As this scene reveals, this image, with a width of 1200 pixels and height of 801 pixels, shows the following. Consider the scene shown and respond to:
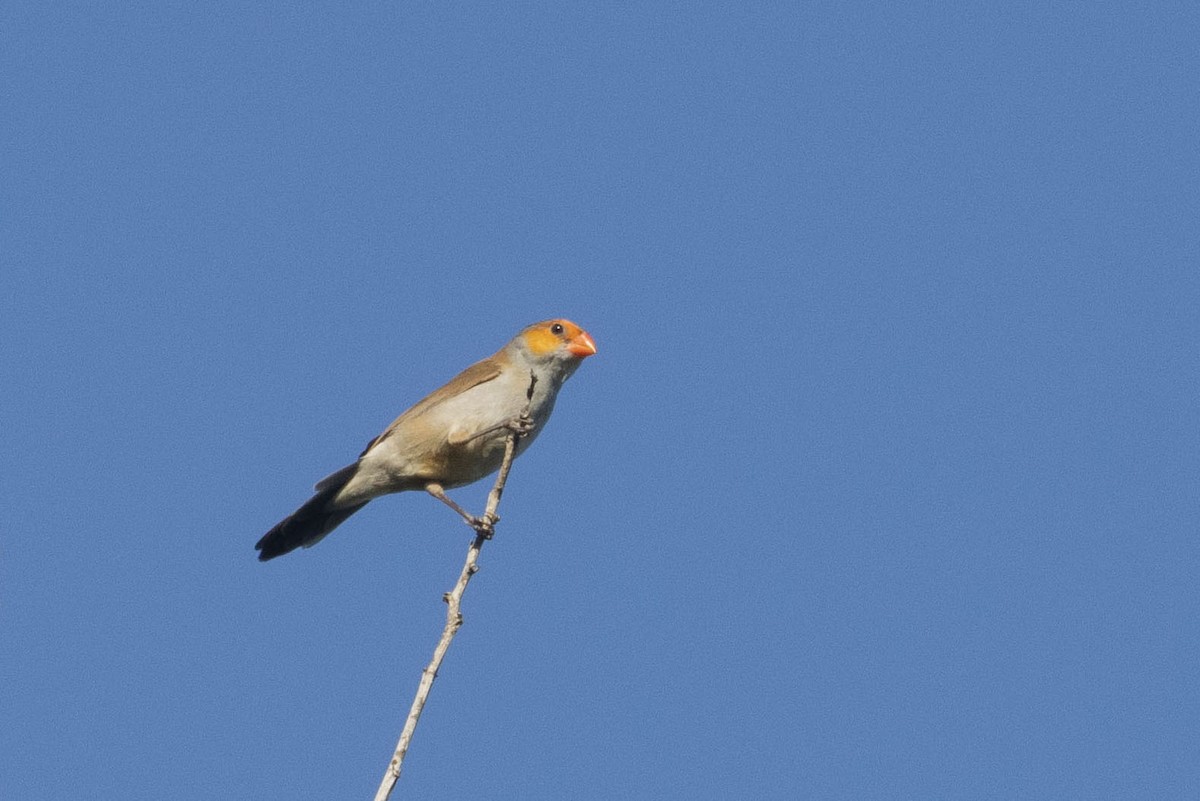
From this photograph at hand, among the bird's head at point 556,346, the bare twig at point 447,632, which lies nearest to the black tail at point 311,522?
the bird's head at point 556,346

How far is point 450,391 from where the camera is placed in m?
9.16

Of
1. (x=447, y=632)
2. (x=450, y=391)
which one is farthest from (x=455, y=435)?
(x=447, y=632)

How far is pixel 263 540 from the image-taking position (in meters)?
9.20

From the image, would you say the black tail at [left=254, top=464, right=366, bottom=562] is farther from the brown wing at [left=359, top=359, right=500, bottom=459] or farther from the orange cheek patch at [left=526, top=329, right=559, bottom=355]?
the orange cheek patch at [left=526, top=329, right=559, bottom=355]

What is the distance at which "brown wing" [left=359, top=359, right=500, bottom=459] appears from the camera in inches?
358

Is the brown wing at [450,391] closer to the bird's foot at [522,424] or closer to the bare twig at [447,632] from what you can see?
the bird's foot at [522,424]


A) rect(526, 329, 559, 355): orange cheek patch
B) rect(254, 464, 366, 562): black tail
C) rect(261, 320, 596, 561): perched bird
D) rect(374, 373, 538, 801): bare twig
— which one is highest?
rect(526, 329, 559, 355): orange cheek patch

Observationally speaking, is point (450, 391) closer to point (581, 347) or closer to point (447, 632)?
point (581, 347)

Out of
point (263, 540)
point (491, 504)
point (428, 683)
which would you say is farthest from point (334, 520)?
point (428, 683)

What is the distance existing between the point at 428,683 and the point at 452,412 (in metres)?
4.03

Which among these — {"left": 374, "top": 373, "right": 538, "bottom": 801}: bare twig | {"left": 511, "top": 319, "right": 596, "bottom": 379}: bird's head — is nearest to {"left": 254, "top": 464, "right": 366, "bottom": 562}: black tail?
{"left": 511, "top": 319, "right": 596, "bottom": 379}: bird's head

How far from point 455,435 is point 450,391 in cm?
49

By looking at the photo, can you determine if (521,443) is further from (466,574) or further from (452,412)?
(466,574)

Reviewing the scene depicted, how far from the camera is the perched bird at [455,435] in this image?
8781 millimetres
